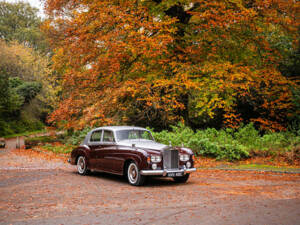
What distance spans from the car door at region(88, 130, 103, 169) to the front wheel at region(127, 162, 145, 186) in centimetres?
162

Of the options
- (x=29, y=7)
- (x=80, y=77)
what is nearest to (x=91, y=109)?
(x=80, y=77)

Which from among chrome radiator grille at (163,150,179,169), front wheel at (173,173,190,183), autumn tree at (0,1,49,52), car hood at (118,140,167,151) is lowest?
front wheel at (173,173,190,183)

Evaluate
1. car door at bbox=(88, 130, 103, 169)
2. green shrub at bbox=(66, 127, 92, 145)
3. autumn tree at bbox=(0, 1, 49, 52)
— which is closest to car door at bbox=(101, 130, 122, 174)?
car door at bbox=(88, 130, 103, 169)

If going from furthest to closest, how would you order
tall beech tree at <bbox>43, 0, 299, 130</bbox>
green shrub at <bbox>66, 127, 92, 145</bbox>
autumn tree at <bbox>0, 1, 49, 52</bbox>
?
1. autumn tree at <bbox>0, 1, 49, 52</bbox>
2. green shrub at <bbox>66, 127, 92, 145</bbox>
3. tall beech tree at <bbox>43, 0, 299, 130</bbox>

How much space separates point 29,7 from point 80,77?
54604mm

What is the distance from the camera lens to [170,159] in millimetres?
10078

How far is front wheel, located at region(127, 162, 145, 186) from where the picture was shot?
9.74m

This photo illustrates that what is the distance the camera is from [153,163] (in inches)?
383

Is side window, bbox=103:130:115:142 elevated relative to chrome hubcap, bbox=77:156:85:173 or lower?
elevated

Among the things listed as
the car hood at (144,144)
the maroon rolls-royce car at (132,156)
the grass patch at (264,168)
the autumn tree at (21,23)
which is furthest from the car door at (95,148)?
the autumn tree at (21,23)

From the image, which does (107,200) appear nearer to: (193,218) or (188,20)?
(193,218)

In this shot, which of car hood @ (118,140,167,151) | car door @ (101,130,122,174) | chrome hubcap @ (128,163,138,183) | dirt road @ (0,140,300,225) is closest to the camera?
dirt road @ (0,140,300,225)

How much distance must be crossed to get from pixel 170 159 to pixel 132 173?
3.96 feet

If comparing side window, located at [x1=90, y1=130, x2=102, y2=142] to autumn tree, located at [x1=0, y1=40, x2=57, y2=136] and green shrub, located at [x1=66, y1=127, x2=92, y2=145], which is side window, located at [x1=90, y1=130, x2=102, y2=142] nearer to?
green shrub, located at [x1=66, y1=127, x2=92, y2=145]
